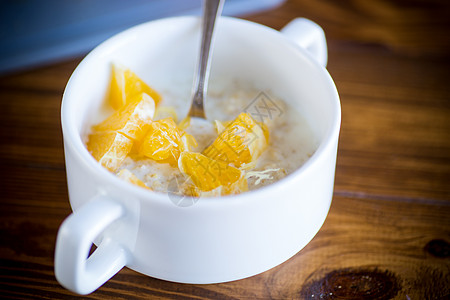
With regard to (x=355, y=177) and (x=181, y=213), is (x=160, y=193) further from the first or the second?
(x=355, y=177)

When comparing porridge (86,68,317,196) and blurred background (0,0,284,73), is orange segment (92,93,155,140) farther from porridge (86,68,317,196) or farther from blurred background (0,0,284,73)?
blurred background (0,0,284,73)

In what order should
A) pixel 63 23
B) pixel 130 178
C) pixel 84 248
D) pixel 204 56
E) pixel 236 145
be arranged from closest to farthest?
pixel 84 248, pixel 130 178, pixel 236 145, pixel 204 56, pixel 63 23

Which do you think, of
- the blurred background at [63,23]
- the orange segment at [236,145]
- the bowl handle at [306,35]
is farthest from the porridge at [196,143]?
the blurred background at [63,23]

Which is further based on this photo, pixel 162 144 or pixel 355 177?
pixel 355 177

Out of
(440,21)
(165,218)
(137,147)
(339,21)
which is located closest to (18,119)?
(137,147)

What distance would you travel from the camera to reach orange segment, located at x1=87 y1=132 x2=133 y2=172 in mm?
813

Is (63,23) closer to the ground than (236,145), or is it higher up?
closer to the ground

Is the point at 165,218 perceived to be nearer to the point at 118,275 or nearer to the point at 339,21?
the point at 118,275

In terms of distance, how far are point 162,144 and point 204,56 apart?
0.21m

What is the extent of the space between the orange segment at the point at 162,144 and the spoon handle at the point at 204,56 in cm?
13

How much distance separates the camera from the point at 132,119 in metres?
0.86

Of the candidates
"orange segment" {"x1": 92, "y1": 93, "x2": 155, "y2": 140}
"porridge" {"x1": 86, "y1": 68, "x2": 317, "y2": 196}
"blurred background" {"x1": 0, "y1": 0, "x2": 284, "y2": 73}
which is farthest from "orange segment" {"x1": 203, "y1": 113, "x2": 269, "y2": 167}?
"blurred background" {"x1": 0, "y1": 0, "x2": 284, "y2": 73}

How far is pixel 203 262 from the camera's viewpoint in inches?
28.0

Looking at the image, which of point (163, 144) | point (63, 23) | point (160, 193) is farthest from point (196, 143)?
point (63, 23)
